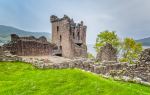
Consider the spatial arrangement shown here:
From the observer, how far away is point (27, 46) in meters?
78.5

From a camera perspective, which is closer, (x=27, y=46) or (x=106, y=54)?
(x=106, y=54)

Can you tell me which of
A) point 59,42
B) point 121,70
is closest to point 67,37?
point 59,42

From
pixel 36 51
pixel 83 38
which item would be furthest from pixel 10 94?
pixel 83 38

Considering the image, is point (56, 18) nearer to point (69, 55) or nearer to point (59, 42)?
point (59, 42)

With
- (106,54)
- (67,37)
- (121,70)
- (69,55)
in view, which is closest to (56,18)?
(67,37)

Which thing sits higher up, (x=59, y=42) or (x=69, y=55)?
(x=59, y=42)

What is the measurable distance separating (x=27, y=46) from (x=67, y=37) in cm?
4436

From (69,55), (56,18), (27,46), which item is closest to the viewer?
(27,46)

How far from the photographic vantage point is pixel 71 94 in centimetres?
2162

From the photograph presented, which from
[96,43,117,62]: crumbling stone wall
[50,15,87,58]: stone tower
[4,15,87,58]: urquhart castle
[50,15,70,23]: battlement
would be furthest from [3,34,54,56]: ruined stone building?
[50,15,70,23]: battlement

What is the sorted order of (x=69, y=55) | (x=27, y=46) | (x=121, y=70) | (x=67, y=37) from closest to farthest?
(x=121, y=70) → (x=27, y=46) → (x=69, y=55) → (x=67, y=37)

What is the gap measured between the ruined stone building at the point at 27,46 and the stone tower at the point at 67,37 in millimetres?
25727

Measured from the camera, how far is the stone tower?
381ft

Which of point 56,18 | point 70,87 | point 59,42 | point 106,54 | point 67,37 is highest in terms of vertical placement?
point 56,18
